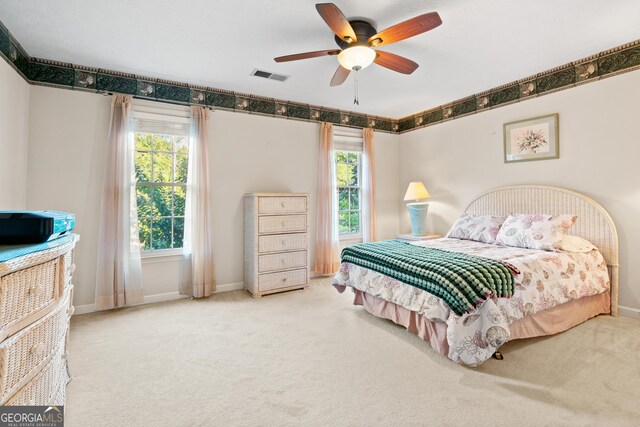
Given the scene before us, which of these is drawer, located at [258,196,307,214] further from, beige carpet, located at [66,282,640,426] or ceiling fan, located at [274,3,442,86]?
ceiling fan, located at [274,3,442,86]

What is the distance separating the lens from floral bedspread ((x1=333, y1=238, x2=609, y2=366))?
7.03 ft

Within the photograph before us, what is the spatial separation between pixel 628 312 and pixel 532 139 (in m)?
2.00

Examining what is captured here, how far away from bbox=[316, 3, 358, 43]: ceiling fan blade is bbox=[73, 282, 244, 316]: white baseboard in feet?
10.3

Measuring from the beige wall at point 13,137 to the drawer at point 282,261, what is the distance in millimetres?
2369

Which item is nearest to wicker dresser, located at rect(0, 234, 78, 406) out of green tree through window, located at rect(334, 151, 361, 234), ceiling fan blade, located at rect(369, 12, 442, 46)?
ceiling fan blade, located at rect(369, 12, 442, 46)

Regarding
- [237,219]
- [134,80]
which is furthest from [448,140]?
[134,80]

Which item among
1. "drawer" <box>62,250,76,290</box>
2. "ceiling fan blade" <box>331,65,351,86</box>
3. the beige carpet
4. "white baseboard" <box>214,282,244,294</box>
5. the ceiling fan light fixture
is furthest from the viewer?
"white baseboard" <box>214,282,244,294</box>

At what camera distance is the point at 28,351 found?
1170mm

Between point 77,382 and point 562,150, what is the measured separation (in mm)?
4814

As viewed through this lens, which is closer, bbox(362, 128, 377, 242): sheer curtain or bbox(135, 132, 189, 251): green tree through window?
bbox(135, 132, 189, 251): green tree through window

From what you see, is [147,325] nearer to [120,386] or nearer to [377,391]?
[120,386]

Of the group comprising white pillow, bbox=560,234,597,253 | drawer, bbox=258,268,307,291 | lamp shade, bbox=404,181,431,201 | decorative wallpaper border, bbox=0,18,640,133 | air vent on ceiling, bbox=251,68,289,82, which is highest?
air vent on ceiling, bbox=251,68,289,82

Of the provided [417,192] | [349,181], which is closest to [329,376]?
[417,192]

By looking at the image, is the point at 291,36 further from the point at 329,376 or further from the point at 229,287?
the point at 229,287
